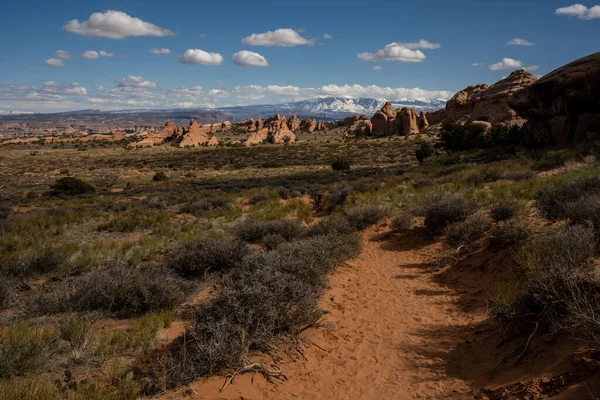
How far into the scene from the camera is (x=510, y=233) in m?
6.95

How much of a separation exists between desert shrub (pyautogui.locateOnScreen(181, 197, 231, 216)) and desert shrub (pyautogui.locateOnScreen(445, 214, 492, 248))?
390 inches

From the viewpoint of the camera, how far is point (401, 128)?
77.9 meters

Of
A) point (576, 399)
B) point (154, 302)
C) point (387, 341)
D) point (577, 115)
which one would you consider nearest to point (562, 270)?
point (576, 399)

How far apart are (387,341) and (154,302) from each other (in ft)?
12.5

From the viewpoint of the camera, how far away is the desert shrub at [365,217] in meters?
11.1

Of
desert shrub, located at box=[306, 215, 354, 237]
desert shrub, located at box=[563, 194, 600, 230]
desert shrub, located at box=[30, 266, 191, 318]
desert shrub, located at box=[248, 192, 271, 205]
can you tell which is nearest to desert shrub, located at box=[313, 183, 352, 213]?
desert shrub, located at box=[248, 192, 271, 205]

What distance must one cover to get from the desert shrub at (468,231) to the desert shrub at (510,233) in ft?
2.08

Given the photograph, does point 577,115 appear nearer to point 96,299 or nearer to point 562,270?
point 562,270

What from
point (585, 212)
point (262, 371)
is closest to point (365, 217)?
point (585, 212)

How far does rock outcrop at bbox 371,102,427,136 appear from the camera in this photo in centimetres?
7571

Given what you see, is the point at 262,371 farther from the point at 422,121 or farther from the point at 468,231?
the point at 422,121

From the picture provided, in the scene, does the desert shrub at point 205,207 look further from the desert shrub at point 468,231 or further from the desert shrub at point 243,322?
the desert shrub at point 468,231

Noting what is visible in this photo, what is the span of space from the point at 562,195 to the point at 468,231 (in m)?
2.11

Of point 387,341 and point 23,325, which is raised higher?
point 23,325
